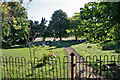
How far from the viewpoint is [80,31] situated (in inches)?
178

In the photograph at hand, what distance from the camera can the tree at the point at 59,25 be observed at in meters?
32.0

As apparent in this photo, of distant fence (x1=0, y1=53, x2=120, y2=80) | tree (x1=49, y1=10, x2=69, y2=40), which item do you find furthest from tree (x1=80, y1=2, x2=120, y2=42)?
tree (x1=49, y1=10, x2=69, y2=40)

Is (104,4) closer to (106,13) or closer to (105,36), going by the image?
(106,13)

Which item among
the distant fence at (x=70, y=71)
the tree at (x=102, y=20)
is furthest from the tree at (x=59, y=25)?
the tree at (x=102, y=20)

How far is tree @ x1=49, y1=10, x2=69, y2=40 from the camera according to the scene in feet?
105

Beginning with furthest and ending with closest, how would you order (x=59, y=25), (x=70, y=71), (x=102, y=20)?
(x=59, y=25) < (x=70, y=71) < (x=102, y=20)

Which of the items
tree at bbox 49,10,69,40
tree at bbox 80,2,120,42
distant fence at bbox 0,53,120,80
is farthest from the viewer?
tree at bbox 49,10,69,40

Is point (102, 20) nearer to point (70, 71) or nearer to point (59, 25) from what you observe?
point (70, 71)

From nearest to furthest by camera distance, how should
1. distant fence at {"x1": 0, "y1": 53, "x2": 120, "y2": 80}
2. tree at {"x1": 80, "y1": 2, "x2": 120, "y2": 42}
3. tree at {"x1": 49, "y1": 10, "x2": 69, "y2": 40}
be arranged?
tree at {"x1": 80, "y1": 2, "x2": 120, "y2": 42} → distant fence at {"x1": 0, "y1": 53, "x2": 120, "y2": 80} → tree at {"x1": 49, "y1": 10, "x2": 69, "y2": 40}

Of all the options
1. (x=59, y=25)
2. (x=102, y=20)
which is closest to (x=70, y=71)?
(x=102, y=20)

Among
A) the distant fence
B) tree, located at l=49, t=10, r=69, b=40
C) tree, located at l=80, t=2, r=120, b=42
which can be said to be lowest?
the distant fence

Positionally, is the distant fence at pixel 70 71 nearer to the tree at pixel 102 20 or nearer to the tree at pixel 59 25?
the tree at pixel 102 20

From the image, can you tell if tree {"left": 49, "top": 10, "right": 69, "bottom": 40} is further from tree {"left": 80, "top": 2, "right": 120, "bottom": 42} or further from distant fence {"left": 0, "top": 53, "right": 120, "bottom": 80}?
tree {"left": 80, "top": 2, "right": 120, "bottom": 42}

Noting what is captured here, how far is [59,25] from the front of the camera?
105 feet
